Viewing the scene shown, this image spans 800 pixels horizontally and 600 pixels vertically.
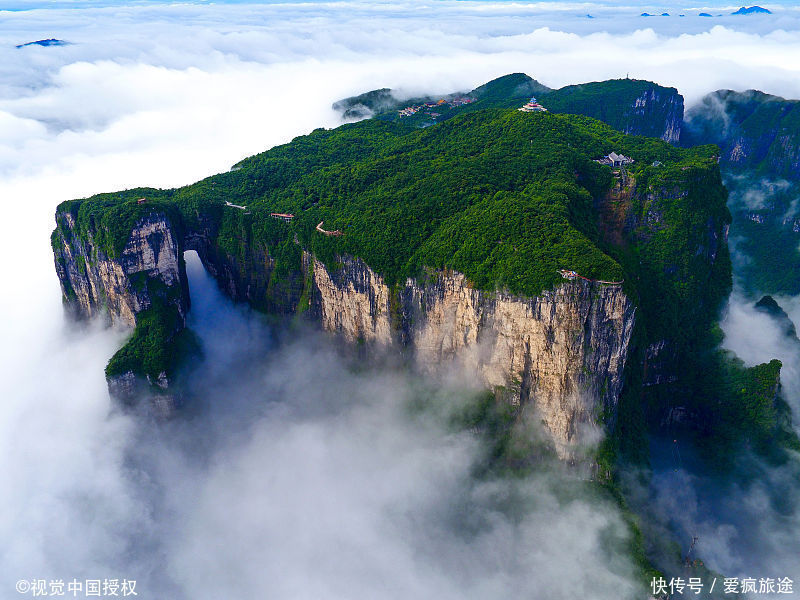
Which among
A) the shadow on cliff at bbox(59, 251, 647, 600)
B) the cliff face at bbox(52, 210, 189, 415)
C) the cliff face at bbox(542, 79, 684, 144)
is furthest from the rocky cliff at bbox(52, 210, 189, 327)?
the cliff face at bbox(542, 79, 684, 144)

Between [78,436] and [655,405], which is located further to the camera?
[655,405]

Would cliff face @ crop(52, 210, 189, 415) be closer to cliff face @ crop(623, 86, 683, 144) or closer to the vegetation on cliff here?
the vegetation on cliff

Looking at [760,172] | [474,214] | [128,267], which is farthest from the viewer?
[760,172]

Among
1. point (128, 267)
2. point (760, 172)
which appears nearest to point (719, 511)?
point (128, 267)

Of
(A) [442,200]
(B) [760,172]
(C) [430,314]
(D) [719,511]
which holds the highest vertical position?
(A) [442,200]

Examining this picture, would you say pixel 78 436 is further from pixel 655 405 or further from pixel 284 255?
pixel 655 405

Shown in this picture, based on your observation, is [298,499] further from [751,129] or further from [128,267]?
[751,129]

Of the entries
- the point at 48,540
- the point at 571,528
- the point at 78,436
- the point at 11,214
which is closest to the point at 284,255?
the point at 78,436
